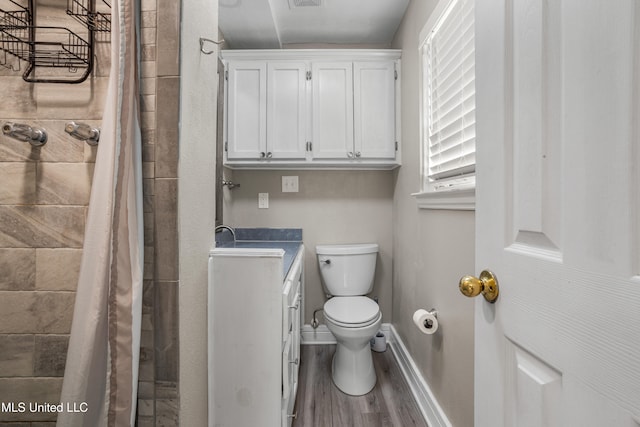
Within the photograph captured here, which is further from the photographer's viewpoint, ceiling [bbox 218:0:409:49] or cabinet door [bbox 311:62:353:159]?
cabinet door [bbox 311:62:353:159]

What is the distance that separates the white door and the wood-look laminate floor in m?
1.10

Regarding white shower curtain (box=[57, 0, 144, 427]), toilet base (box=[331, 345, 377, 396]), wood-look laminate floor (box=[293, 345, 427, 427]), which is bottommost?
wood-look laminate floor (box=[293, 345, 427, 427])

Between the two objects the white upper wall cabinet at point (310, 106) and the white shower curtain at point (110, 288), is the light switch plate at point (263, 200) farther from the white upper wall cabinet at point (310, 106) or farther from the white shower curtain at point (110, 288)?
the white shower curtain at point (110, 288)

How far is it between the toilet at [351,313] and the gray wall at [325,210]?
0.20 m

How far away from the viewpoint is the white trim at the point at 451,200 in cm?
111

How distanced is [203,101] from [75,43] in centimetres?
39

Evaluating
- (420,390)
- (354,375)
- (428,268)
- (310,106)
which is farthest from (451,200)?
(310,106)

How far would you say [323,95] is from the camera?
2.19 m

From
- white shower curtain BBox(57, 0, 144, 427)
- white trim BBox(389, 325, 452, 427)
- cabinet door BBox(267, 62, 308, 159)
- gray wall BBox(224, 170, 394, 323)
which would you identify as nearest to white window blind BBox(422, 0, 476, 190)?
gray wall BBox(224, 170, 394, 323)

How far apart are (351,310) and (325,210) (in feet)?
2.99

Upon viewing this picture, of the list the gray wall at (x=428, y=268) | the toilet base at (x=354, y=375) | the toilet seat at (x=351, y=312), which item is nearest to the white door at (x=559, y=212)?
the gray wall at (x=428, y=268)

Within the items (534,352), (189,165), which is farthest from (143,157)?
(534,352)

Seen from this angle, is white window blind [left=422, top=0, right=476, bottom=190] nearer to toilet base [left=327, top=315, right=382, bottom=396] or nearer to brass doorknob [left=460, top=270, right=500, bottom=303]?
brass doorknob [left=460, top=270, right=500, bottom=303]

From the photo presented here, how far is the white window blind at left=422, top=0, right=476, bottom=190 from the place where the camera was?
1.22 metres
